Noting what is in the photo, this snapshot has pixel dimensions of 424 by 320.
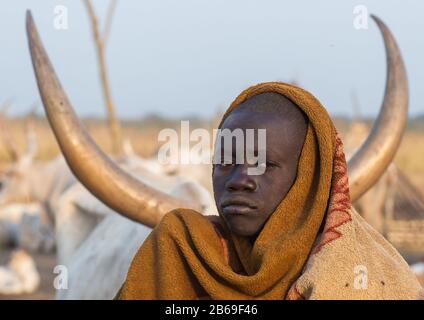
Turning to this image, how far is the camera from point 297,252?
183 cm

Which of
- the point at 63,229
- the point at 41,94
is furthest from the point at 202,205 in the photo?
the point at 63,229

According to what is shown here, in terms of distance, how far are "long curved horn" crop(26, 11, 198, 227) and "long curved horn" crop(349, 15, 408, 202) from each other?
0.63 m

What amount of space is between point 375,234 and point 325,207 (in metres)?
0.19

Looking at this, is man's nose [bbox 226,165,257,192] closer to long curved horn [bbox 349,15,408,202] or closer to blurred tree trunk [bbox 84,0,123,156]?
long curved horn [bbox 349,15,408,202]

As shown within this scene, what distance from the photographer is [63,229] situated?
4.63 meters

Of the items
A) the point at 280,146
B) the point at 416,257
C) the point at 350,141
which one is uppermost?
the point at 280,146

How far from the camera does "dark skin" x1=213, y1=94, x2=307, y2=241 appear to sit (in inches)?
73.5

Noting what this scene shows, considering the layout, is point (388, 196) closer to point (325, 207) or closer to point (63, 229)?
point (63, 229)

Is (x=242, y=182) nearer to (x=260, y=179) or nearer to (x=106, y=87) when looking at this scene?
(x=260, y=179)

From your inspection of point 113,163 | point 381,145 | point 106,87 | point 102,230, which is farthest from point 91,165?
point 106,87

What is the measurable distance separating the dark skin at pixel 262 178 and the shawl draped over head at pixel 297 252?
21 mm

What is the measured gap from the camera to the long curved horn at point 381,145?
10.2ft

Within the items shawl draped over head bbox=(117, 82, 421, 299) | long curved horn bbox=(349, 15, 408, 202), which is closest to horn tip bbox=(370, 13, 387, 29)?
long curved horn bbox=(349, 15, 408, 202)

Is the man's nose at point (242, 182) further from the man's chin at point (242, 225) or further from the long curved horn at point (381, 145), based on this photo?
the long curved horn at point (381, 145)
